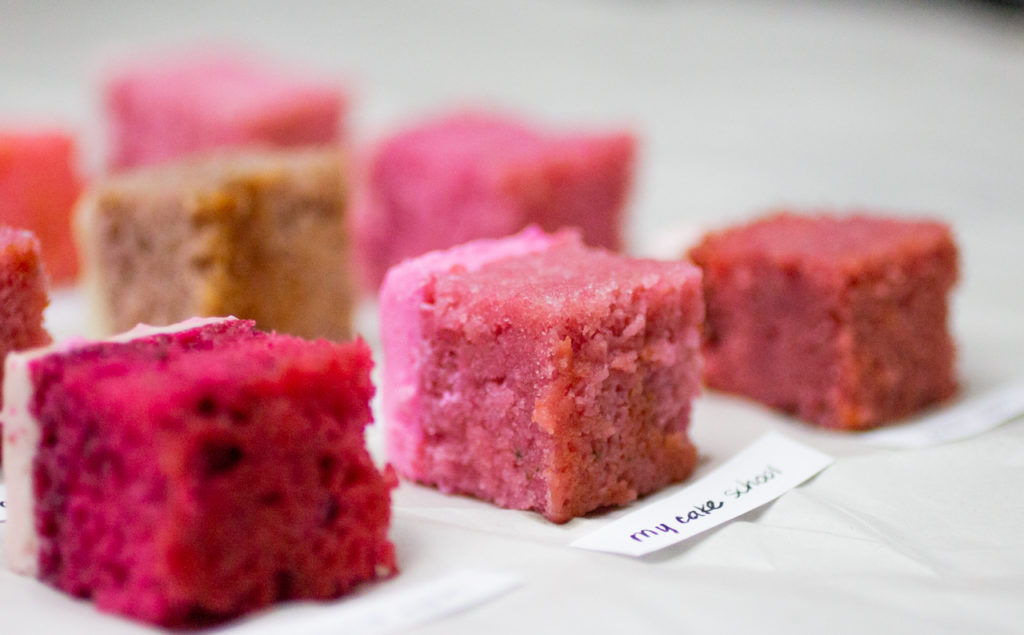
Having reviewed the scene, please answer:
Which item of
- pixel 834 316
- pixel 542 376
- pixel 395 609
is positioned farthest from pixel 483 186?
pixel 395 609

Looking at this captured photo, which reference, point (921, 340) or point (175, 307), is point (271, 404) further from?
point (921, 340)

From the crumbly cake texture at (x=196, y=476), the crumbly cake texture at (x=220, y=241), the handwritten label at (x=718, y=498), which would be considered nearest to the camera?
the crumbly cake texture at (x=196, y=476)

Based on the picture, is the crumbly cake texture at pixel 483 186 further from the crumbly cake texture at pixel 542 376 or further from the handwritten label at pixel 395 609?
the handwritten label at pixel 395 609

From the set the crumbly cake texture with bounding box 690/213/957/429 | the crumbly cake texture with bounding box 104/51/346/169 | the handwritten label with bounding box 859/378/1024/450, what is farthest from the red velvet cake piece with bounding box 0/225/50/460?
the handwritten label with bounding box 859/378/1024/450

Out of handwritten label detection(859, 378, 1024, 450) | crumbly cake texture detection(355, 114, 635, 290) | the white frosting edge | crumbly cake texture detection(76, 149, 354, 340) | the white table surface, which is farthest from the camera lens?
crumbly cake texture detection(355, 114, 635, 290)

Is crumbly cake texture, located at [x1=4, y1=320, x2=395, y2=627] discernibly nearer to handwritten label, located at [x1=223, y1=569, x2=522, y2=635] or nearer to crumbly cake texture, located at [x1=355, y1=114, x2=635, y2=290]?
handwritten label, located at [x1=223, y1=569, x2=522, y2=635]

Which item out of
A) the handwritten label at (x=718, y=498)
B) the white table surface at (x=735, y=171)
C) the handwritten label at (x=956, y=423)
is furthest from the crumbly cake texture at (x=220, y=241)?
the handwritten label at (x=956, y=423)
